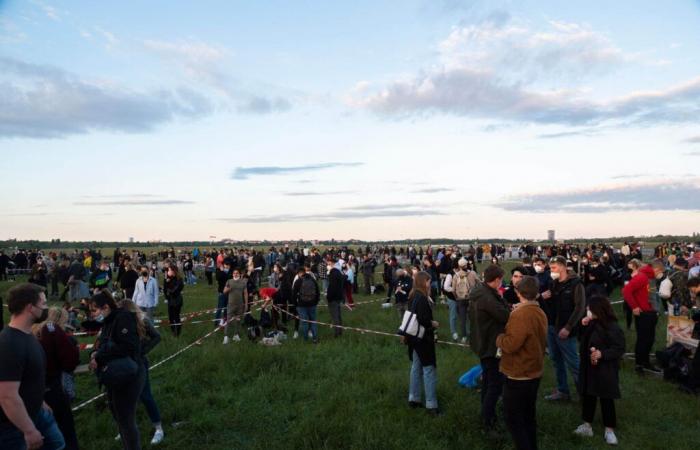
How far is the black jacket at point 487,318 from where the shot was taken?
5.88 m

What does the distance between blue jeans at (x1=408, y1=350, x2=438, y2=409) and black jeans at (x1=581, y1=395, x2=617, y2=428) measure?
183 cm

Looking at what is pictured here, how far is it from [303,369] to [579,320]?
4.84m

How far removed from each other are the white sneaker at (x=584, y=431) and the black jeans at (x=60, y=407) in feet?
18.7

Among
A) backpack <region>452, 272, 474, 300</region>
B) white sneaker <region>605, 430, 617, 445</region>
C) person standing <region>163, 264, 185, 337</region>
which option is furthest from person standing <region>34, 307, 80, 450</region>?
backpack <region>452, 272, 474, 300</region>

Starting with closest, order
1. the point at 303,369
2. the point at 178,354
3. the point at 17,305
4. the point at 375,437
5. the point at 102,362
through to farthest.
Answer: the point at 17,305, the point at 102,362, the point at 375,437, the point at 303,369, the point at 178,354

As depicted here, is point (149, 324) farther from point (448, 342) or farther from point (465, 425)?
point (448, 342)

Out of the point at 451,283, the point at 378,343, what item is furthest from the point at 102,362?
the point at 451,283

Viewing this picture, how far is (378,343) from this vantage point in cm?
1142

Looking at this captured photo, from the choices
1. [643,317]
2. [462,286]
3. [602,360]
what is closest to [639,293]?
[643,317]

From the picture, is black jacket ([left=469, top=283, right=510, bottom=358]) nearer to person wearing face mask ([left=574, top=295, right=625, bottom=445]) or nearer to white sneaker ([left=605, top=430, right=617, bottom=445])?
person wearing face mask ([left=574, top=295, right=625, bottom=445])

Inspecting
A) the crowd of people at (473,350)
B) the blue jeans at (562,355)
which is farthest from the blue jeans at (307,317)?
the blue jeans at (562,355)

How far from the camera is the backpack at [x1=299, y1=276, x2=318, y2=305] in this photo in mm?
12023

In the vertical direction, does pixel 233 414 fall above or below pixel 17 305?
below

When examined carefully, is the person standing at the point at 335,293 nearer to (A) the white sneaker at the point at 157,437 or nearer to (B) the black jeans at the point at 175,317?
(B) the black jeans at the point at 175,317
